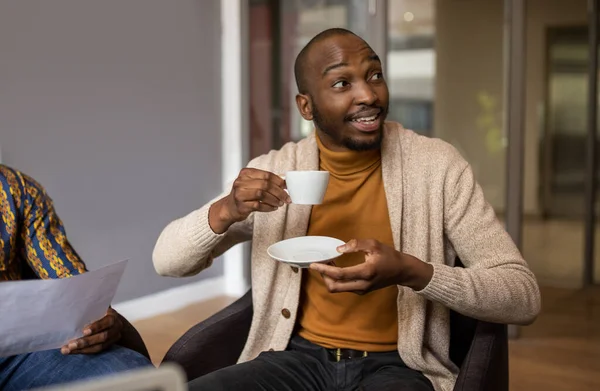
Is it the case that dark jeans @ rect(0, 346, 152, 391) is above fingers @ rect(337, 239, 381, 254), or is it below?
below

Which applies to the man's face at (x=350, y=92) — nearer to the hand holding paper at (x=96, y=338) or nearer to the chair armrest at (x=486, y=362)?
the chair armrest at (x=486, y=362)

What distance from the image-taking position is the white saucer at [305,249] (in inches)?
57.5

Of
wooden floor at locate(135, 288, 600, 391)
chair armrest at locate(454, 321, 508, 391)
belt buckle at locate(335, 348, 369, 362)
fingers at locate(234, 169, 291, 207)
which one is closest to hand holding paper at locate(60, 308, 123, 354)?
fingers at locate(234, 169, 291, 207)

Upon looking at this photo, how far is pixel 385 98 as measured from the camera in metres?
1.74

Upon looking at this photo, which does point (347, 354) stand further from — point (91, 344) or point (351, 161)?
point (91, 344)

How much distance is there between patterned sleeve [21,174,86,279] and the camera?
5.57ft

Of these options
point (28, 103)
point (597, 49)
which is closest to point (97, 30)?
→ point (28, 103)

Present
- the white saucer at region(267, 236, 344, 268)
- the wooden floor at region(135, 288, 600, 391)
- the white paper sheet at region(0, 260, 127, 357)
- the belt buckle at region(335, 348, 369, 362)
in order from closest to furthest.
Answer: the white paper sheet at region(0, 260, 127, 357), the white saucer at region(267, 236, 344, 268), the belt buckle at region(335, 348, 369, 362), the wooden floor at region(135, 288, 600, 391)

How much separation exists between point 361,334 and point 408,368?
0.13 metres

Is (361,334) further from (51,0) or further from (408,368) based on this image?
(51,0)

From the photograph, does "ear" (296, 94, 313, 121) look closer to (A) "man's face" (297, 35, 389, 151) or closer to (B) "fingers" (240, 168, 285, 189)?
(A) "man's face" (297, 35, 389, 151)

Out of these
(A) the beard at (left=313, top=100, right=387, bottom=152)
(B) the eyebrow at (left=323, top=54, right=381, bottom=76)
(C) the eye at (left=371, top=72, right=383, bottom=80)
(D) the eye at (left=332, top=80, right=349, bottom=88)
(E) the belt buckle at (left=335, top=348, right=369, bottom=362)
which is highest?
(B) the eyebrow at (left=323, top=54, right=381, bottom=76)

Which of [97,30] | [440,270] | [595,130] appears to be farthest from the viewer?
[595,130]

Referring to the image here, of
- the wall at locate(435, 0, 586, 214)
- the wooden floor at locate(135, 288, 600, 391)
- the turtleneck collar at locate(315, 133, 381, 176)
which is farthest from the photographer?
the wall at locate(435, 0, 586, 214)
